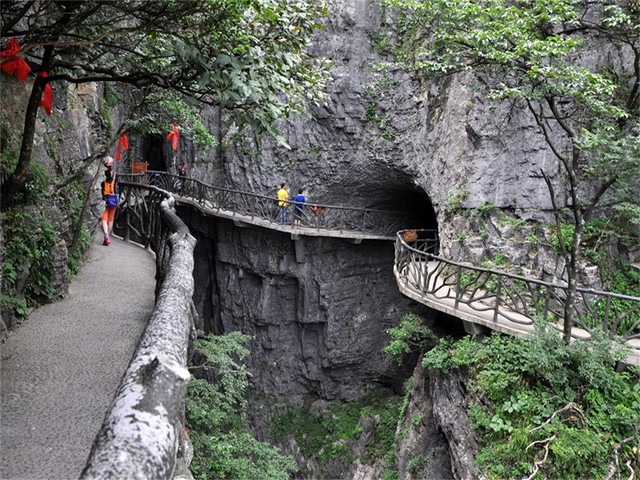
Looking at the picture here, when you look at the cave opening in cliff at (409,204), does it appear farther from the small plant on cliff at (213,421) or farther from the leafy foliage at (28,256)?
the leafy foliage at (28,256)

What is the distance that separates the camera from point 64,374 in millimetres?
3719

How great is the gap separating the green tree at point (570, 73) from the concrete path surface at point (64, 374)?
6.00 m

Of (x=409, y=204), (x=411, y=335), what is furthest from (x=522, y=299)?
(x=409, y=204)

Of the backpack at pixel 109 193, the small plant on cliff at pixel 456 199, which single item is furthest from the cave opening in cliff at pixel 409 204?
the backpack at pixel 109 193

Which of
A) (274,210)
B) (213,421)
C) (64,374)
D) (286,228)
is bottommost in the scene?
(213,421)

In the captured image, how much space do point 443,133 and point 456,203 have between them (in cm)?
255

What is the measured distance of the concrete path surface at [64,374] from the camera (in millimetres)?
2709

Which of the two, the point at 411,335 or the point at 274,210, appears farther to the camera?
the point at 274,210

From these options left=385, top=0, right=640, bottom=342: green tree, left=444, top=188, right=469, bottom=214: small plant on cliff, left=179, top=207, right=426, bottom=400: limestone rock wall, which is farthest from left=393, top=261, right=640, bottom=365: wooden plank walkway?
left=179, top=207, right=426, bottom=400: limestone rock wall

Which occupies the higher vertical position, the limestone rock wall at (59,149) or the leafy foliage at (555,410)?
the limestone rock wall at (59,149)

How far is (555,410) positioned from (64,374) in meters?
6.28

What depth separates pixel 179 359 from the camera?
2.09 m

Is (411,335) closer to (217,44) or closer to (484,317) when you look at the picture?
(484,317)

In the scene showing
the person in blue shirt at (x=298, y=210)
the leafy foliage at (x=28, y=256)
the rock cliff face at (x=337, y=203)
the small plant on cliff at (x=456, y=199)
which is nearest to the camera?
the leafy foliage at (x=28, y=256)
